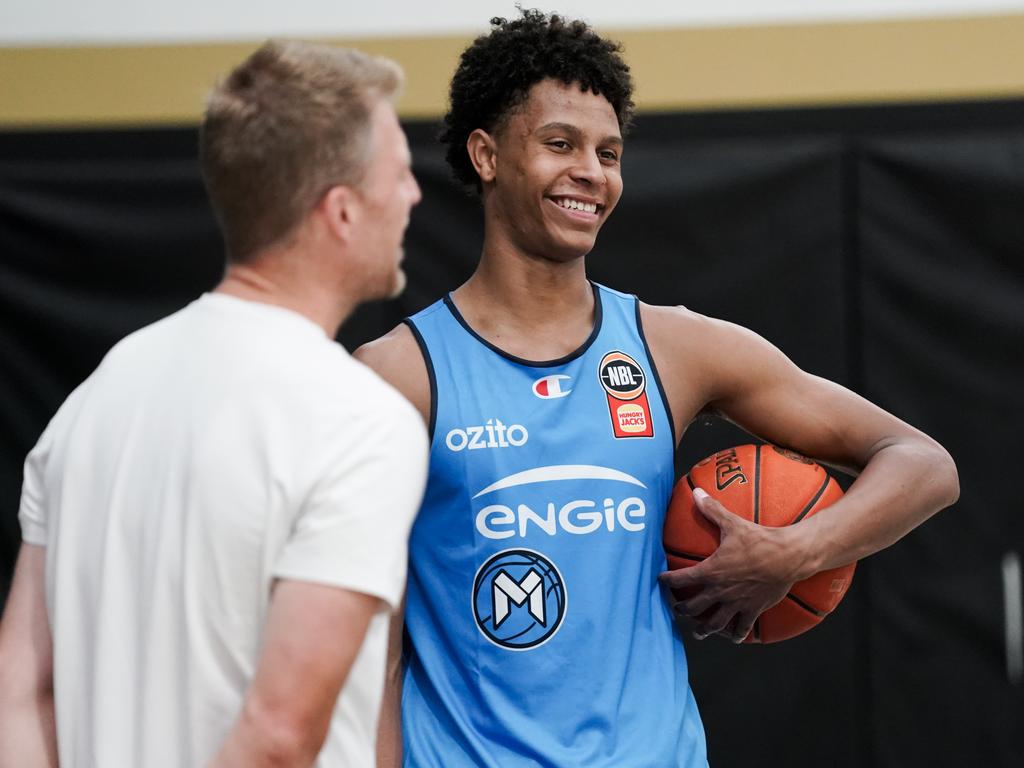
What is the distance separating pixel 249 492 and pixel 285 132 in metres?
0.41

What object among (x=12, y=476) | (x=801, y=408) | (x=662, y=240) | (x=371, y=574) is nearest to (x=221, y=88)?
(x=371, y=574)

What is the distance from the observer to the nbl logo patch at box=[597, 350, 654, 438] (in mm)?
2453

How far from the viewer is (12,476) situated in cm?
446

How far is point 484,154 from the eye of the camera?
2.64 metres

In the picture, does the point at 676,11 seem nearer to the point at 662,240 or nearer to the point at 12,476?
the point at 662,240

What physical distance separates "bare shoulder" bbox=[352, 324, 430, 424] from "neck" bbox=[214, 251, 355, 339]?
0.82 metres

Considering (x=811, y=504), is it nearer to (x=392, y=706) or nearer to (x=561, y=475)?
(x=561, y=475)

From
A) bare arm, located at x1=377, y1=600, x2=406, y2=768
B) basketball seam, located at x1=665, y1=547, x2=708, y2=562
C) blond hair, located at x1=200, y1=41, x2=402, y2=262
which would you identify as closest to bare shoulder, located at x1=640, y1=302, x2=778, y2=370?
basketball seam, located at x1=665, y1=547, x2=708, y2=562

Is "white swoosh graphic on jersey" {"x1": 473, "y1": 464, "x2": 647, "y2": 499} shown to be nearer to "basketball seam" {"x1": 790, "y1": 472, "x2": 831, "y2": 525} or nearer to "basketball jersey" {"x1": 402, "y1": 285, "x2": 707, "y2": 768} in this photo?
"basketball jersey" {"x1": 402, "y1": 285, "x2": 707, "y2": 768}

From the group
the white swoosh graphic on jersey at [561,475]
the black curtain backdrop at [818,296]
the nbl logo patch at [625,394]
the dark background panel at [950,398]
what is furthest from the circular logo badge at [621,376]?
the dark background panel at [950,398]

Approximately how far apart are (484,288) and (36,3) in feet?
8.94

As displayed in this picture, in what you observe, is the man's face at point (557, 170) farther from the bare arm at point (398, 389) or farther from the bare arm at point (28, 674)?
the bare arm at point (28, 674)

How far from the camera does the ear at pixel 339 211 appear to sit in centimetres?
154

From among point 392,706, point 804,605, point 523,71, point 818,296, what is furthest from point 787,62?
point 392,706
